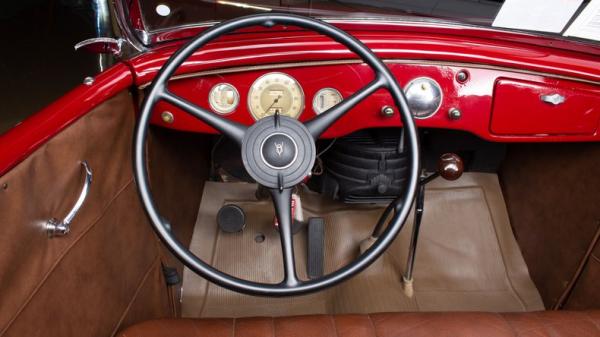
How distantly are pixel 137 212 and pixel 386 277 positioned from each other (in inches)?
40.0

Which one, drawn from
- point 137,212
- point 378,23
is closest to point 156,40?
point 137,212

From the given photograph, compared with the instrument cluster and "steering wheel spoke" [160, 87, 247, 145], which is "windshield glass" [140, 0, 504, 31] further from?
"steering wheel spoke" [160, 87, 247, 145]

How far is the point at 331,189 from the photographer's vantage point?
190cm

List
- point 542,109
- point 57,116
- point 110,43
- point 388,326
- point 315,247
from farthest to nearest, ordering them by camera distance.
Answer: point 315,247 → point 542,109 → point 110,43 → point 388,326 → point 57,116

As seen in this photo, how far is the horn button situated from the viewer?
0.93 meters

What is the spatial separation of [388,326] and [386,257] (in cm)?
86

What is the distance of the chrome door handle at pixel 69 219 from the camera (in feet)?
2.86

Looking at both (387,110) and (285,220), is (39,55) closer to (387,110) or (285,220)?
(387,110)

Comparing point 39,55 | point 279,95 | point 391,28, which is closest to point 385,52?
point 391,28

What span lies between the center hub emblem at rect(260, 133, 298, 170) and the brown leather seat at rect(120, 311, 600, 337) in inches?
14.7

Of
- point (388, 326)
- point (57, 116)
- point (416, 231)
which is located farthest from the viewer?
point (416, 231)

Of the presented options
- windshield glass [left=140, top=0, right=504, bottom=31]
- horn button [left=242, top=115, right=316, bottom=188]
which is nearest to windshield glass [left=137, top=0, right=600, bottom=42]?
windshield glass [left=140, top=0, right=504, bottom=31]

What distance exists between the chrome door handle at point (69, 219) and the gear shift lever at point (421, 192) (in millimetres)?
941

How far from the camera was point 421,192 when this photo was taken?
5.51ft
